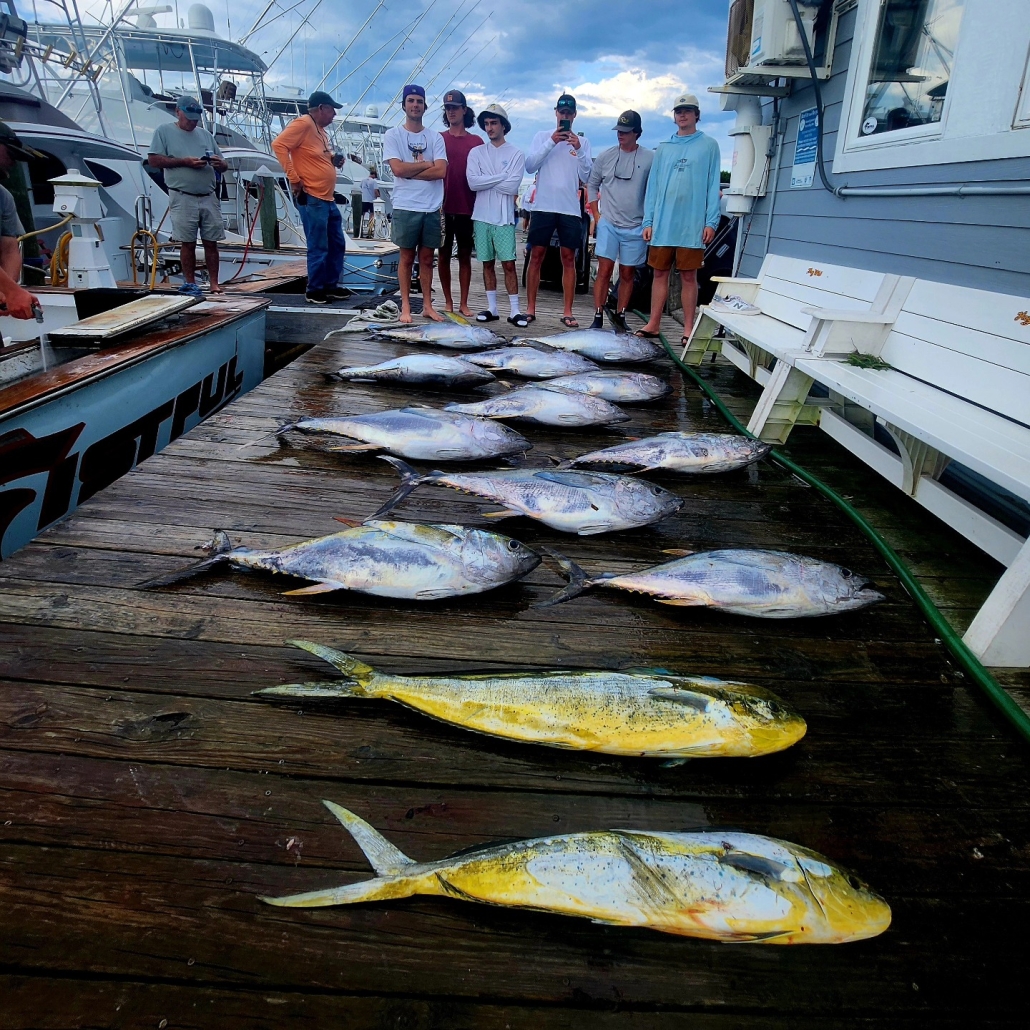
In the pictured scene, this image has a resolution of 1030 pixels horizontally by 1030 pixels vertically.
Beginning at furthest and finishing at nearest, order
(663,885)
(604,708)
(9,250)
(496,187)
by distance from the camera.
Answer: (496,187) < (9,250) < (604,708) < (663,885)

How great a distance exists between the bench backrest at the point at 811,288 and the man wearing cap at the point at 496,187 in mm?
2577

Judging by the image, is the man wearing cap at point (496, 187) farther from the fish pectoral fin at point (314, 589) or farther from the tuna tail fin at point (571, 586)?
the fish pectoral fin at point (314, 589)

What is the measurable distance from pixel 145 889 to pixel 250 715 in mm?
521

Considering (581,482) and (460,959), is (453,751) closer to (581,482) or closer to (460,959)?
(460,959)

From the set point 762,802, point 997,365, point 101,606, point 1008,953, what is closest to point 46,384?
point 101,606

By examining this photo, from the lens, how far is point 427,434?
3.51 m

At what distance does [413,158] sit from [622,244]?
87.8 inches

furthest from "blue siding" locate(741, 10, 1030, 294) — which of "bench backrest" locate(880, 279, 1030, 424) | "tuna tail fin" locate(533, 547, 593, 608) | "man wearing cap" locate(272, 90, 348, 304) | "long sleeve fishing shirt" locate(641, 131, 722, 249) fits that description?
"man wearing cap" locate(272, 90, 348, 304)

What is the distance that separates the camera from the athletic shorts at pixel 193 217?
300 inches

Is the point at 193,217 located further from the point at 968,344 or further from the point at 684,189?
the point at 968,344

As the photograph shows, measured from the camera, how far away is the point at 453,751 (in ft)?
5.72

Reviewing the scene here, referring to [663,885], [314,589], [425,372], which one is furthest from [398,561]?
[425,372]

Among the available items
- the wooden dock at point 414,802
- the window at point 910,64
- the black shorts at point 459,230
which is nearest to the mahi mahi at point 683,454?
the wooden dock at point 414,802

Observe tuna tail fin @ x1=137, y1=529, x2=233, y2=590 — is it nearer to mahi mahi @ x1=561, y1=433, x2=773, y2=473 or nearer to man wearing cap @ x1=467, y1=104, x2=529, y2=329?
mahi mahi @ x1=561, y1=433, x2=773, y2=473
